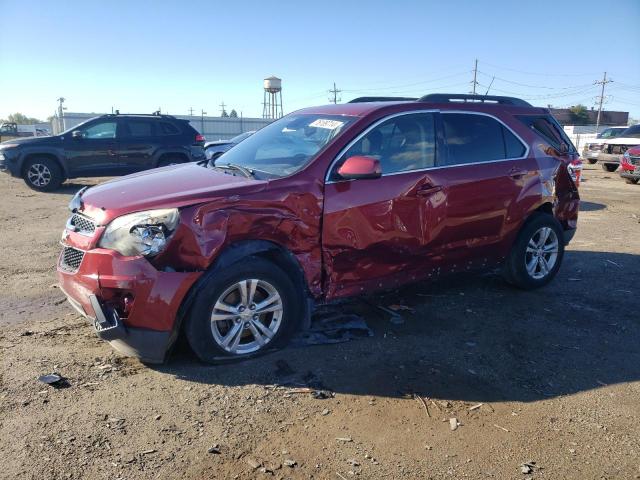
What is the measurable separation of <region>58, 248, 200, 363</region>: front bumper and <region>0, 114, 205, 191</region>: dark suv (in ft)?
34.0

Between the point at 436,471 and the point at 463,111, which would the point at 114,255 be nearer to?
the point at 436,471

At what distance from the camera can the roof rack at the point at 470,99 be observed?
4.91 meters

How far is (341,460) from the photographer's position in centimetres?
278


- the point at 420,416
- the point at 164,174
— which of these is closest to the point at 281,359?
the point at 420,416

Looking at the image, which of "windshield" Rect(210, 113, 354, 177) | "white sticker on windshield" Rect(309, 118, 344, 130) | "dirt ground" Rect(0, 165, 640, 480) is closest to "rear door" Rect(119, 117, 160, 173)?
"dirt ground" Rect(0, 165, 640, 480)

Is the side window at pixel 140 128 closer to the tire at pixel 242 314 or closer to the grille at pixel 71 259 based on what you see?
the grille at pixel 71 259

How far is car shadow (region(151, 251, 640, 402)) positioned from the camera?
3576mm

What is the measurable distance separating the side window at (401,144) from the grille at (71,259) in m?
2.05

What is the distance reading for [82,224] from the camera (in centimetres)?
375

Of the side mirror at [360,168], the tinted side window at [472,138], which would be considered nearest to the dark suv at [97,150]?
the tinted side window at [472,138]

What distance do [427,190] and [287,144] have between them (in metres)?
1.29

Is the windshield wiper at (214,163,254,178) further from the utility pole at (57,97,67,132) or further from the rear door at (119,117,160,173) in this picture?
the utility pole at (57,97,67,132)

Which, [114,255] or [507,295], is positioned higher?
[114,255]

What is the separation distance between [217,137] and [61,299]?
2951 cm
